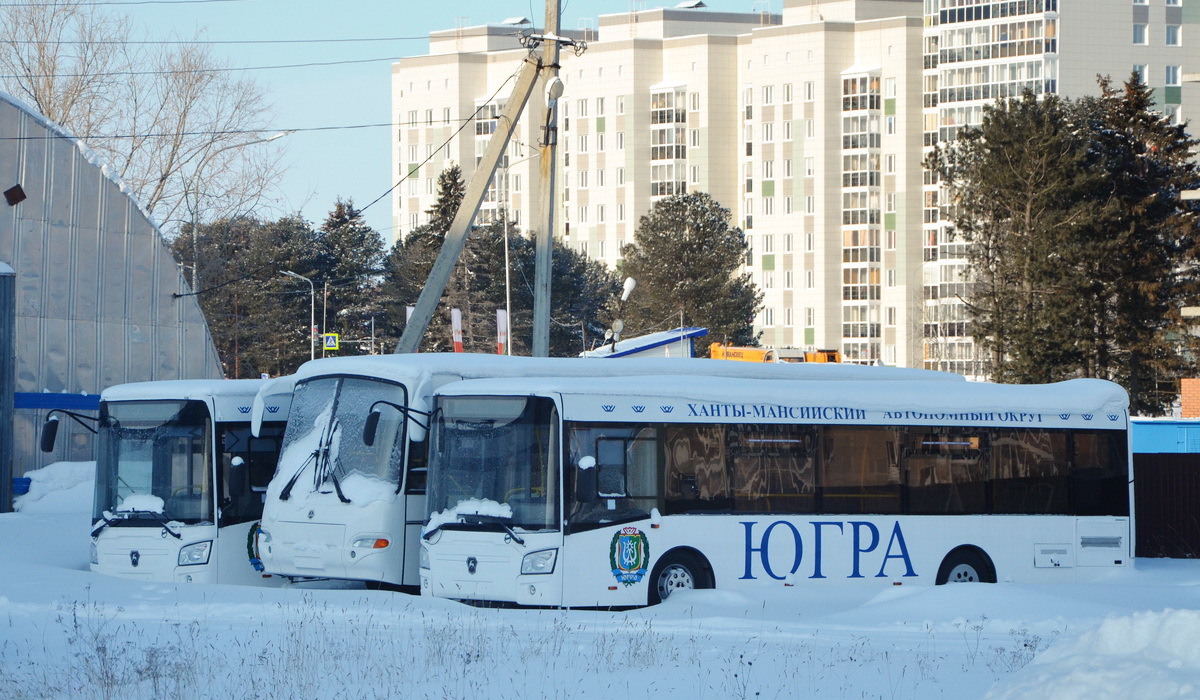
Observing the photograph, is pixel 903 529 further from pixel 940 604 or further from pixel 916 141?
pixel 916 141

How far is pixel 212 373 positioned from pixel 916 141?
86983 millimetres

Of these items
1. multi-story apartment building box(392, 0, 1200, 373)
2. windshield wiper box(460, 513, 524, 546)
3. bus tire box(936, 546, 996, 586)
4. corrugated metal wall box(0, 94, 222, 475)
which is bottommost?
bus tire box(936, 546, 996, 586)

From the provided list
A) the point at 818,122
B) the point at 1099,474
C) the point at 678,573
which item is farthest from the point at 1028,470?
the point at 818,122

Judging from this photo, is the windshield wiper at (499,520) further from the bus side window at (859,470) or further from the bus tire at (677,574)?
the bus side window at (859,470)

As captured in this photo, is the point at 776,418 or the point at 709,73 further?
the point at 709,73

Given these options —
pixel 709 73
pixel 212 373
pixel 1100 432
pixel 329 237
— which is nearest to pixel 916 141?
pixel 709 73

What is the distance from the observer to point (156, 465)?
16359mm

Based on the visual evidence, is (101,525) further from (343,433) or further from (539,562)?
(539,562)

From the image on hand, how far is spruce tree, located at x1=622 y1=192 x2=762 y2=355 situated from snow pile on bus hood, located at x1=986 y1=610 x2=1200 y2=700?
69.4 meters

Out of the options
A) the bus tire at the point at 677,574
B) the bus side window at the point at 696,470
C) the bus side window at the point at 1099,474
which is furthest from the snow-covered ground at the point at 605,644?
the bus side window at the point at 1099,474

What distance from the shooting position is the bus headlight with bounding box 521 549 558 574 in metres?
14.2

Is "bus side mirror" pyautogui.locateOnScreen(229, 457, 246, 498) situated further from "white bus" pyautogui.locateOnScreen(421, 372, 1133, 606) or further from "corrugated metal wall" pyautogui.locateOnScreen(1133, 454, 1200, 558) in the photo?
"corrugated metal wall" pyautogui.locateOnScreen(1133, 454, 1200, 558)

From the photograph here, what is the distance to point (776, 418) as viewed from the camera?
15695 millimetres

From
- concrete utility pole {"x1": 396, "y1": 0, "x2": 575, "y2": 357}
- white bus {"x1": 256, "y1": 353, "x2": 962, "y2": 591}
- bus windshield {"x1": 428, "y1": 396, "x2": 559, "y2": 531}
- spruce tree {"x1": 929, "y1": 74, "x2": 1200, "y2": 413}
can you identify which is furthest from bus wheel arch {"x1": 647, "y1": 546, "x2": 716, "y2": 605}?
spruce tree {"x1": 929, "y1": 74, "x2": 1200, "y2": 413}
